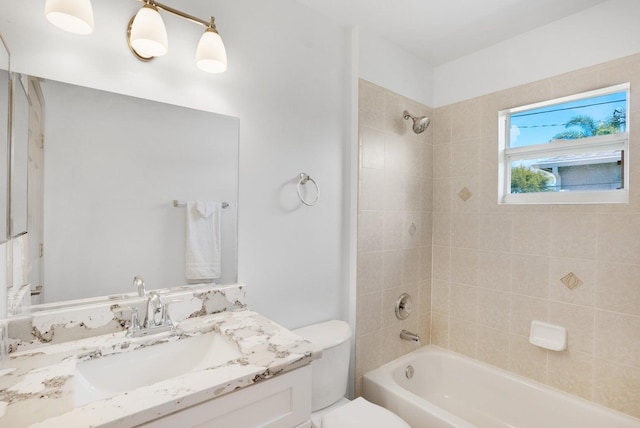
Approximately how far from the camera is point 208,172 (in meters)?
1.47

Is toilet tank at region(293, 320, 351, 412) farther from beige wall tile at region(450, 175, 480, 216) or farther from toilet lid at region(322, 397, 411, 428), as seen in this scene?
beige wall tile at region(450, 175, 480, 216)

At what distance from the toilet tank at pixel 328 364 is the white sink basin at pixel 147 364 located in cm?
56

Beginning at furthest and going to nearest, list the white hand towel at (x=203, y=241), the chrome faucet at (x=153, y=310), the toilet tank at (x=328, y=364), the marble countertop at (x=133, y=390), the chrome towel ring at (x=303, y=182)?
the chrome towel ring at (x=303, y=182) < the toilet tank at (x=328, y=364) < the white hand towel at (x=203, y=241) < the chrome faucet at (x=153, y=310) < the marble countertop at (x=133, y=390)

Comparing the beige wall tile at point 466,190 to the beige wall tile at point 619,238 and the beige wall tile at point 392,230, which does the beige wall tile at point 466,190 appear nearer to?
the beige wall tile at point 392,230

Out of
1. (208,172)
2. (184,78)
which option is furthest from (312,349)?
(184,78)

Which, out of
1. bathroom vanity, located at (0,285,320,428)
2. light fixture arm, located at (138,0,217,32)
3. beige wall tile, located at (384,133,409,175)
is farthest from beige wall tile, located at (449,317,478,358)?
light fixture arm, located at (138,0,217,32)

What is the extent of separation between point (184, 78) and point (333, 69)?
3.06 feet

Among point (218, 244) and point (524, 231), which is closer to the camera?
point (218, 244)

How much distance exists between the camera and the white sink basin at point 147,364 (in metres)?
1.01

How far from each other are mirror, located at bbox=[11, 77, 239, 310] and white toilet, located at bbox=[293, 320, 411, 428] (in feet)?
2.05

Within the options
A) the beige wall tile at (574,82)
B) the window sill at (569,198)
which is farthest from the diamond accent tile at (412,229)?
the beige wall tile at (574,82)

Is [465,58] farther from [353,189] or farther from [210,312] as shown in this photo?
[210,312]

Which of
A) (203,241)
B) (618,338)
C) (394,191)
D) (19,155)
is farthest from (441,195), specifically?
(19,155)

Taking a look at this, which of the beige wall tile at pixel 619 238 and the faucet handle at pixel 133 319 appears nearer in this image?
the faucet handle at pixel 133 319
